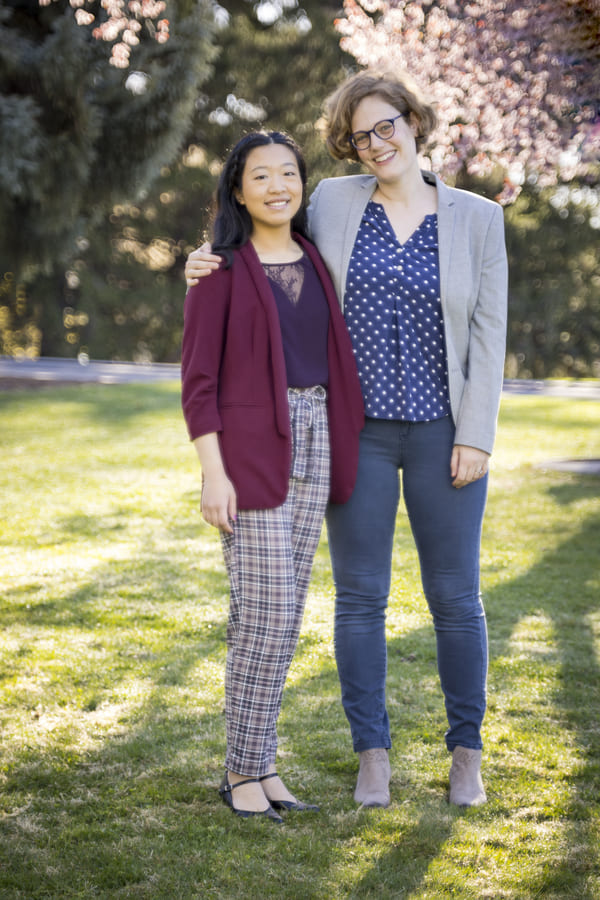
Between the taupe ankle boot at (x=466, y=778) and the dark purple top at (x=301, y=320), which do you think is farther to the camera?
the taupe ankle boot at (x=466, y=778)

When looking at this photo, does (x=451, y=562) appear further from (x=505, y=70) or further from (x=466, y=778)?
(x=505, y=70)

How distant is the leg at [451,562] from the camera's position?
2.57m

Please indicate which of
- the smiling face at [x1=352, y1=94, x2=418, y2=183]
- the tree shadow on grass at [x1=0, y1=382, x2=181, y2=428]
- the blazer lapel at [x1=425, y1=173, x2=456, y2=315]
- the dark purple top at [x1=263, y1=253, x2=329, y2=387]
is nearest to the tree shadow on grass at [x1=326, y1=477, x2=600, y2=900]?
the dark purple top at [x1=263, y1=253, x2=329, y2=387]

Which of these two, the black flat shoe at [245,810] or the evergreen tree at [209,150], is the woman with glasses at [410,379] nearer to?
the black flat shoe at [245,810]

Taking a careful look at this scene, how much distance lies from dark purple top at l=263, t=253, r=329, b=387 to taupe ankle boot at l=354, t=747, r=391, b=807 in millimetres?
1099

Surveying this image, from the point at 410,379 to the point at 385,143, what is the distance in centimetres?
66

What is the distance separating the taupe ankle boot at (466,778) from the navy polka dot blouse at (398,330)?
100 cm

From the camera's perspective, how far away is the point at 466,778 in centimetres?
269

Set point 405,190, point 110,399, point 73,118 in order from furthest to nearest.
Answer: point 73,118 < point 110,399 < point 405,190

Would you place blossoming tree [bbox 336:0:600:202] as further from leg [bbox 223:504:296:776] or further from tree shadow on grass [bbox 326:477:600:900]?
tree shadow on grass [bbox 326:477:600:900]

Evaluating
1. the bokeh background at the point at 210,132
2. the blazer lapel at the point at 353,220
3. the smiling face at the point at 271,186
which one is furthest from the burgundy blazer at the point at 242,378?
the bokeh background at the point at 210,132

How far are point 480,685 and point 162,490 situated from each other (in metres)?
5.06

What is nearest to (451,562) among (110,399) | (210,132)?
(110,399)

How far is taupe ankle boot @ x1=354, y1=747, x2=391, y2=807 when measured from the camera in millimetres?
2645
